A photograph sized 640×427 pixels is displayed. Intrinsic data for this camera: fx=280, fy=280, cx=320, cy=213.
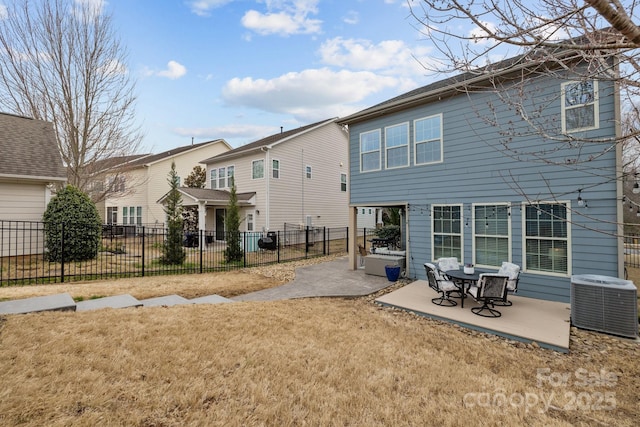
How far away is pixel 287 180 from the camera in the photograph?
1852cm

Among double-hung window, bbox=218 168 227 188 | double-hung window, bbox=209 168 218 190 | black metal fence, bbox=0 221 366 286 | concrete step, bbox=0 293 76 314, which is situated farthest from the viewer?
double-hung window, bbox=209 168 218 190

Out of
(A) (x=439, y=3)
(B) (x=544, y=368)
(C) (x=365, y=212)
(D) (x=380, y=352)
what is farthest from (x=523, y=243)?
(C) (x=365, y=212)

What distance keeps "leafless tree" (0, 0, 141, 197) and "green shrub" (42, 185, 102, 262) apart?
3.73 metres

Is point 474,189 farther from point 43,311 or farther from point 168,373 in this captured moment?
point 43,311

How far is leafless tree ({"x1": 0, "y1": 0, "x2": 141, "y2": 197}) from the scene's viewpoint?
12203mm

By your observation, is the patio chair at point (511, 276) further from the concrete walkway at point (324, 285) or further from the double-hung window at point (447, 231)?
the concrete walkway at point (324, 285)

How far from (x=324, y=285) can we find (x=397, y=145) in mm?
5239

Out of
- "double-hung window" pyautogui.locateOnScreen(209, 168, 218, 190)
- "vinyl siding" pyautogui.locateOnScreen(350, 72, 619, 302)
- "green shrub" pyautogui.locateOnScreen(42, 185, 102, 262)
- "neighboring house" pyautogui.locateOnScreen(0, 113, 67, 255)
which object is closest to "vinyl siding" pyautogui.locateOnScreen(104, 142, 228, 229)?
"double-hung window" pyautogui.locateOnScreen(209, 168, 218, 190)

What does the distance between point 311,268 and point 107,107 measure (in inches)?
500

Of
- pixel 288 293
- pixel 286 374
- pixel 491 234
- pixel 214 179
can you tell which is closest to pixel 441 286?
pixel 491 234

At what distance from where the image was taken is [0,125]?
11727mm

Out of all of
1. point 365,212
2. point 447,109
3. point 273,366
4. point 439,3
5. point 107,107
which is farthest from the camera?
point 365,212

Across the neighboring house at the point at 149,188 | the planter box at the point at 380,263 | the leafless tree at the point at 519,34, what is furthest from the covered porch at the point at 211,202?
the leafless tree at the point at 519,34

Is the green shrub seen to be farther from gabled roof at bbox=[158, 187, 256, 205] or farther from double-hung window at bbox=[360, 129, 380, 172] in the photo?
double-hung window at bbox=[360, 129, 380, 172]
